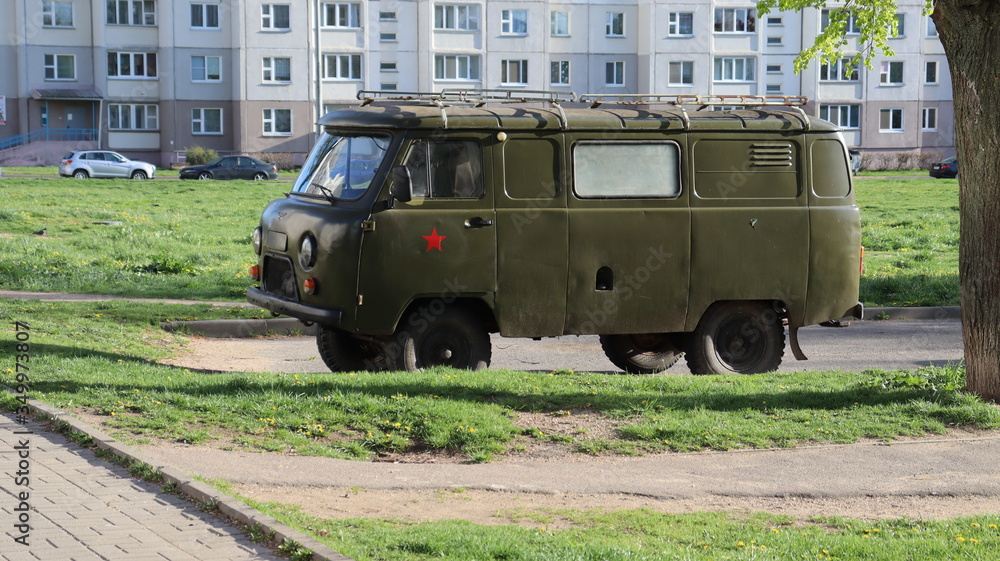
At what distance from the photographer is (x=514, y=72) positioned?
69.1 m

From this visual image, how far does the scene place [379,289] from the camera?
1049cm

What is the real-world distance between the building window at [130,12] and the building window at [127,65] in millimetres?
1646

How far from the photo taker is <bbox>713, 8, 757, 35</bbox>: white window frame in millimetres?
71312

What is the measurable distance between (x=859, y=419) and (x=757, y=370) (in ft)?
8.64

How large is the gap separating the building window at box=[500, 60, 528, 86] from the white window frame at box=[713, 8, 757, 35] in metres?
11.5

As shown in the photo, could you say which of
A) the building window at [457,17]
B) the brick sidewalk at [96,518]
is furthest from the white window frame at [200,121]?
the brick sidewalk at [96,518]

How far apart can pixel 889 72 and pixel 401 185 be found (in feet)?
220

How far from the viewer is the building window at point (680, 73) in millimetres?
71062

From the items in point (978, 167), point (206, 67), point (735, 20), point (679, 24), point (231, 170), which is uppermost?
point (735, 20)

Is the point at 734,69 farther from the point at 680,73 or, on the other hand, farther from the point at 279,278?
the point at 279,278

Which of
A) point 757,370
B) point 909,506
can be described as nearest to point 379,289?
point 757,370

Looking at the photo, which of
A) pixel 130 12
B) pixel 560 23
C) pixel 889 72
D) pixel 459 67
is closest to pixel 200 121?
pixel 130 12

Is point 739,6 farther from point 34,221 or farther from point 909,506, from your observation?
point 909,506

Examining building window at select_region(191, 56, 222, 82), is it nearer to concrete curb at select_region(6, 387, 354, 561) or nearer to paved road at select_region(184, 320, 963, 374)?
paved road at select_region(184, 320, 963, 374)
